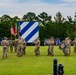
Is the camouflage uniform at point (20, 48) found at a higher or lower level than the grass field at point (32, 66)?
higher

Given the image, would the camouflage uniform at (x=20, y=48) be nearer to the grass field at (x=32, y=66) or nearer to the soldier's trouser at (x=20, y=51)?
the soldier's trouser at (x=20, y=51)

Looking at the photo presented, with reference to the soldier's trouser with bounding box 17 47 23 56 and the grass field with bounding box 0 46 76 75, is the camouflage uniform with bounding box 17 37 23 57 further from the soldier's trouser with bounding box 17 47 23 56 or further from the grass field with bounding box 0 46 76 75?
the grass field with bounding box 0 46 76 75

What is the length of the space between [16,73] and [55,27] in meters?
92.2

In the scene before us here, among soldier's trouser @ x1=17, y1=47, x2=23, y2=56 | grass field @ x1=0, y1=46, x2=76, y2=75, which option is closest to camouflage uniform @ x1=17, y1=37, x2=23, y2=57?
soldier's trouser @ x1=17, y1=47, x2=23, y2=56

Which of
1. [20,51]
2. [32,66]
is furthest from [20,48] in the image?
[32,66]

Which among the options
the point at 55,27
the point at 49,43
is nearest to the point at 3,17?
the point at 55,27

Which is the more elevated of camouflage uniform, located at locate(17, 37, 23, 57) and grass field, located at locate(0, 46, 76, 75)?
camouflage uniform, located at locate(17, 37, 23, 57)

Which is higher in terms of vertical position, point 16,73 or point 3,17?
point 3,17

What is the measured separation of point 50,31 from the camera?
109 metres

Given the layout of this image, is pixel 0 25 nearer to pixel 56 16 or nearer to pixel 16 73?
pixel 56 16

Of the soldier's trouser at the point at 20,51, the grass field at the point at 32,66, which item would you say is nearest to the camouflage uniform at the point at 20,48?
the soldier's trouser at the point at 20,51

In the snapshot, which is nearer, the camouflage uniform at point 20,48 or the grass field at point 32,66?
the grass field at point 32,66

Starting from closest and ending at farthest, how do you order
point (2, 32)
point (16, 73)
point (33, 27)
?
1. point (33, 27)
2. point (16, 73)
3. point (2, 32)

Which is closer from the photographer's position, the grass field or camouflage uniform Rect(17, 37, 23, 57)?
the grass field
